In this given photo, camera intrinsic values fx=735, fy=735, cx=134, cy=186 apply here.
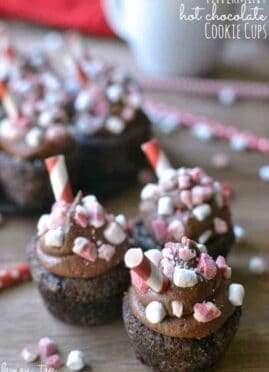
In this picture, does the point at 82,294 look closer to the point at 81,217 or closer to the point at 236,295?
the point at 81,217

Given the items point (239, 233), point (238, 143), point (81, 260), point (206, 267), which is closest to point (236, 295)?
point (206, 267)

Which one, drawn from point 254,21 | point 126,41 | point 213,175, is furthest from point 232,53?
point 213,175

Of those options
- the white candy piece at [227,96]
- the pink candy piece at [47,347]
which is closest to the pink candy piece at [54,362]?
the pink candy piece at [47,347]

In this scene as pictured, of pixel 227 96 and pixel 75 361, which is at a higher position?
pixel 227 96

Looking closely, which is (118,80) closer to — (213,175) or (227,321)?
(213,175)

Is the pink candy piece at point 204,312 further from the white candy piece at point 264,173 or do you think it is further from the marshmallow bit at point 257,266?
the white candy piece at point 264,173

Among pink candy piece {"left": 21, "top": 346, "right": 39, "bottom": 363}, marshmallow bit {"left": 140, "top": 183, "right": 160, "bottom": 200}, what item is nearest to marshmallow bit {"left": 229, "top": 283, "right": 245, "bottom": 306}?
marshmallow bit {"left": 140, "top": 183, "right": 160, "bottom": 200}
